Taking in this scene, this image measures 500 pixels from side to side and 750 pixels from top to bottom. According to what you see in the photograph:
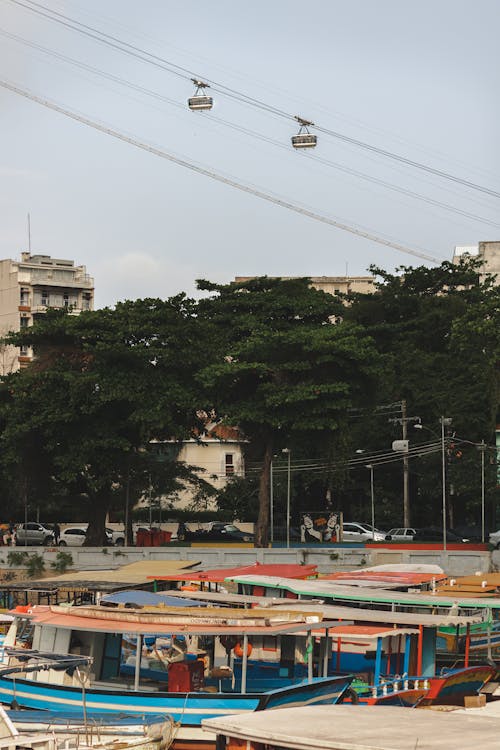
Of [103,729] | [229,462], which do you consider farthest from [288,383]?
[103,729]

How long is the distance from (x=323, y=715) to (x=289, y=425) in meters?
44.4

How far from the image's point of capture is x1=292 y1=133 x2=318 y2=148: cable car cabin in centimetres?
5688

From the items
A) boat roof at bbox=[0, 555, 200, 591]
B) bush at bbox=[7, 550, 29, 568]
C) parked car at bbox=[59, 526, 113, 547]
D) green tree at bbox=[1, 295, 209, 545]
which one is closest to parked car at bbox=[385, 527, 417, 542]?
green tree at bbox=[1, 295, 209, 545]

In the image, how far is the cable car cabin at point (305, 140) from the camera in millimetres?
56875

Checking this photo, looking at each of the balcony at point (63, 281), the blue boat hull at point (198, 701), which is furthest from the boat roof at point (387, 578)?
the balcony at point (63, 281)

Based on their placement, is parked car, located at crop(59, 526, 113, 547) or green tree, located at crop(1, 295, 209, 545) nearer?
green tree, located at crop(1, 295, 209, 545)

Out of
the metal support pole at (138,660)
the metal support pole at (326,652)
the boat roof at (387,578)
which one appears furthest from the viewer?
the boat roof at (387,578)

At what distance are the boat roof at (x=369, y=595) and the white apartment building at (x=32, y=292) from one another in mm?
74790

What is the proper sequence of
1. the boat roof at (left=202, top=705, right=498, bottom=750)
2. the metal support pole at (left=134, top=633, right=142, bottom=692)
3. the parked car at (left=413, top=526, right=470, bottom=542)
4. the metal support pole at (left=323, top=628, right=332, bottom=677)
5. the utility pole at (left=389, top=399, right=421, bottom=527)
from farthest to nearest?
the utility pole at (left=389, top=399, right=421, bottom=527)
the parked car at (left=413, top=526, right=470, bottom=542)
the metal support pole at (left=323, top=628, right=332, bottom=677)
the metal support pole at (left=134, top=633, right=142, bottom=692)
the boat roof at (left=202, top=705, right=498, bottom=750)

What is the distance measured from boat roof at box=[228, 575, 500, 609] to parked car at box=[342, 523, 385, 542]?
1485 inches

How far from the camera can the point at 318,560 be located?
2031 inches

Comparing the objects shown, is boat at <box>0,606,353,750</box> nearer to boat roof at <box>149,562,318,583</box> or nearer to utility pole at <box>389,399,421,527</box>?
boat roof at <box>149,562,318,583</box>

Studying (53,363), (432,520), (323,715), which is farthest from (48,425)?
(323,715)

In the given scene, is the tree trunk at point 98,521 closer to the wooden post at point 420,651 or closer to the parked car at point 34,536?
the parked car at point 34,536
